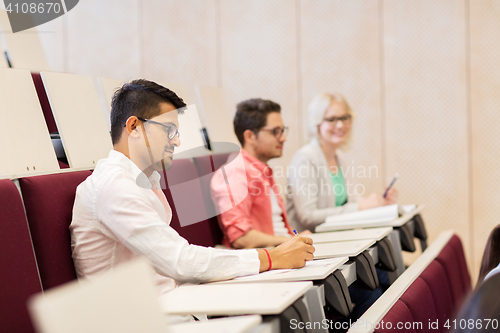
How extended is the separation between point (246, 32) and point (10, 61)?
200cm

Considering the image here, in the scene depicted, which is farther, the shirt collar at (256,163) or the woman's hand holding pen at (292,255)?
the shirt collar at (256,163)

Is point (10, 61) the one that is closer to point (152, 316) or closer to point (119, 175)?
point (119, 175)

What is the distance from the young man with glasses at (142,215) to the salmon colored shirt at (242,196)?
63cm

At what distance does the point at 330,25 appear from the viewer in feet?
11.7

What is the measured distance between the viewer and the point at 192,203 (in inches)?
72.1

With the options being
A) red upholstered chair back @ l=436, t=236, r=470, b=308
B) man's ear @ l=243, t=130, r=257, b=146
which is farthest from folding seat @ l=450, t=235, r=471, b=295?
man's ear @ l=243, t=130, r=257, b=146

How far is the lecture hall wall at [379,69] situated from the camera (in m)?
3.37

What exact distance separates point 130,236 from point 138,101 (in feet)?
1.18

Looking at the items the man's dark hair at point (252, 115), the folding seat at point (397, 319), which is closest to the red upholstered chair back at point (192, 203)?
the man's dark hair at point (252, 115)

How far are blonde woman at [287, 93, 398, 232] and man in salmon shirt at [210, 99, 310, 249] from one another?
20 cm

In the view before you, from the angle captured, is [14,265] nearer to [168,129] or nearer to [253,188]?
[168,129]

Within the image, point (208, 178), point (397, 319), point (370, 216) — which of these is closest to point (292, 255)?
point (397, 319)

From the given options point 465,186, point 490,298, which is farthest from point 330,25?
point 490,298

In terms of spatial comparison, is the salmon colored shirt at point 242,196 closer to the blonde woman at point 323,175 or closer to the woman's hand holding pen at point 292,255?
the blonde woman at point 323,175
